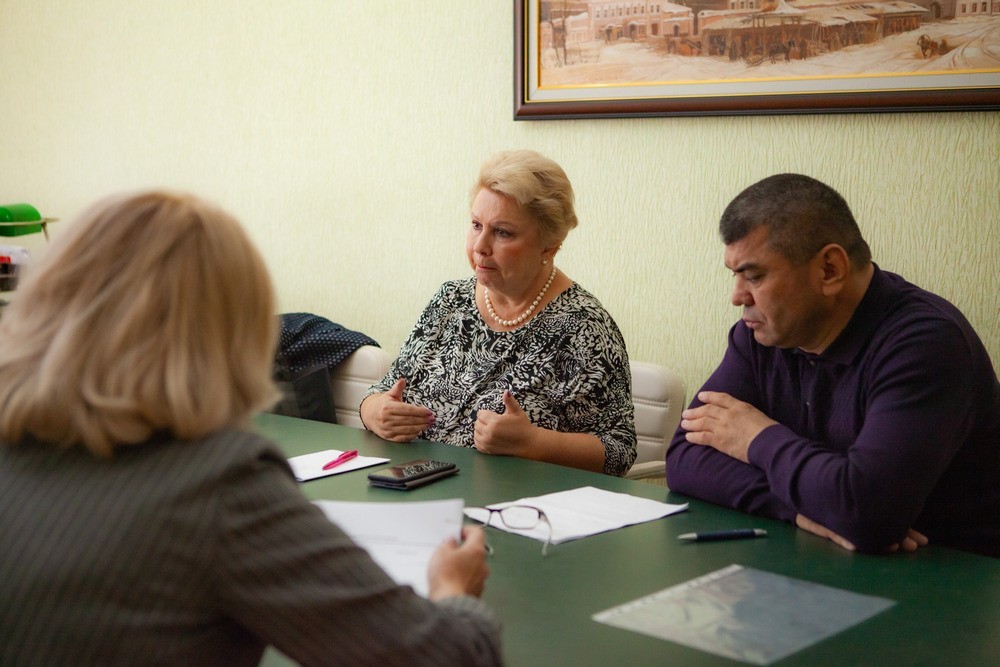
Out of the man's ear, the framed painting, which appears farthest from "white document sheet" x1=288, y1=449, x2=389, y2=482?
the framed painting

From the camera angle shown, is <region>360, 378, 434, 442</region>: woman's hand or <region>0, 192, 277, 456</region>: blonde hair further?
<region>360, 378, 434, 442</region>: woman's hand

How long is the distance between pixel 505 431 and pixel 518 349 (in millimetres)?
382

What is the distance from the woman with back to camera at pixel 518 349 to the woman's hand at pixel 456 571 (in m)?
1.09

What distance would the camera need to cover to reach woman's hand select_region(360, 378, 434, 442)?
7.98 ft

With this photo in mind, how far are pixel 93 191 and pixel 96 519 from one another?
4100 mm

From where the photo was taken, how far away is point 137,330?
98 cm

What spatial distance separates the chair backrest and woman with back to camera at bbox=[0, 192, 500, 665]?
241 centimetres

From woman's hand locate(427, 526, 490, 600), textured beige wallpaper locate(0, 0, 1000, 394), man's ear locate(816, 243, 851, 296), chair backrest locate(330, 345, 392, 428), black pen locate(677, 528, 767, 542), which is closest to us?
woman's hand locate(427, 526, 490, 600)

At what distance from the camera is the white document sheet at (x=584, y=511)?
1.73m

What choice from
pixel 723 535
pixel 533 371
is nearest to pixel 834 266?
pixel 723 535

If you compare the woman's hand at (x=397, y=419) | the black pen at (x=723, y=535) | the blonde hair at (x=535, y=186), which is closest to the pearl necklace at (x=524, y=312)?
the blonde hair at (x=535, y=186)

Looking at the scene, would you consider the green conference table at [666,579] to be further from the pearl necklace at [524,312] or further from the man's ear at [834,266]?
the pearl necklace at [524,312]

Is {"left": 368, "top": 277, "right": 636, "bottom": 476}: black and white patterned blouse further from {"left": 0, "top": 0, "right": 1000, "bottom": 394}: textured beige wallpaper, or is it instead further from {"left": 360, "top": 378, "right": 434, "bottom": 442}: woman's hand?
{"left": 0, "top": 0, "right": 1000, "bottom": 394}: textured beige wallpaper

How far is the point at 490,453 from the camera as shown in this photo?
2301 millimetres
